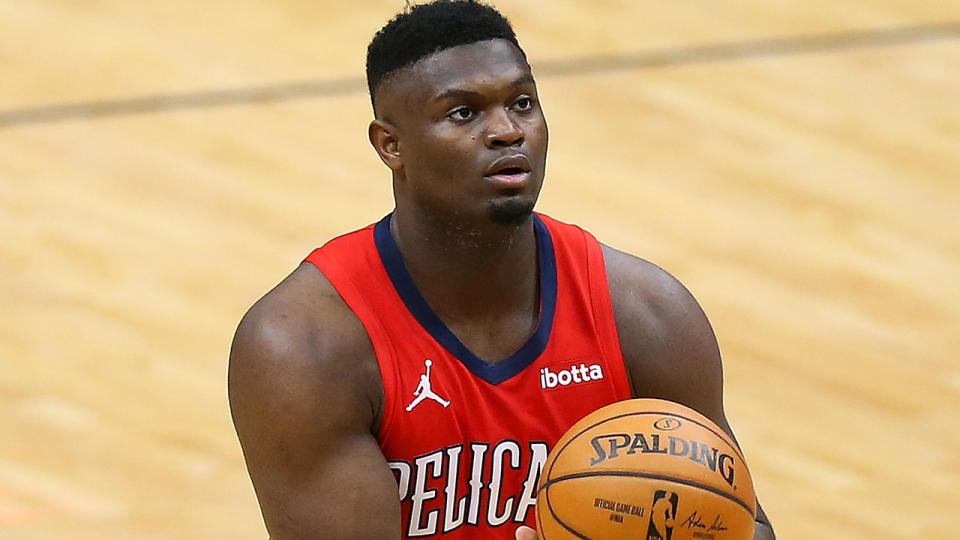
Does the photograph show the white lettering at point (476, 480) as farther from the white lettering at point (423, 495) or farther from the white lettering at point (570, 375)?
the white lettering at point (570, 375)

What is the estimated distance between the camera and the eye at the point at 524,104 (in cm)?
395

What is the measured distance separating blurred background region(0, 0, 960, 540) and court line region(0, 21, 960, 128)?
21 millimetres

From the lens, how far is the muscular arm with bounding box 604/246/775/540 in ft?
13.7

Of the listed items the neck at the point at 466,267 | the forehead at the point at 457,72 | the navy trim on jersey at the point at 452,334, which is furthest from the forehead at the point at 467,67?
the navy trim on jersey at the point at 452,334

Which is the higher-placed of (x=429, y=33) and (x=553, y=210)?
(x=553, y=210)

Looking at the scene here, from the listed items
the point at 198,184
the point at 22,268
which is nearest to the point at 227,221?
the point at 198,184

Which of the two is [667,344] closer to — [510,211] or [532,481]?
[532,481]

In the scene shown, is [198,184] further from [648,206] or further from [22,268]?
[648,206]

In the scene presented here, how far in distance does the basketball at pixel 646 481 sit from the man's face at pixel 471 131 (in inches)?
20.3

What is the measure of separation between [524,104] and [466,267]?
0.40 m

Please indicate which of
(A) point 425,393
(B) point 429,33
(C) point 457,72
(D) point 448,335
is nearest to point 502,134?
(C) point 457,72

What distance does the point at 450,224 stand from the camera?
398 centimetres

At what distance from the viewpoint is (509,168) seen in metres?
3.84

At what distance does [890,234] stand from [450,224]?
4.53m
